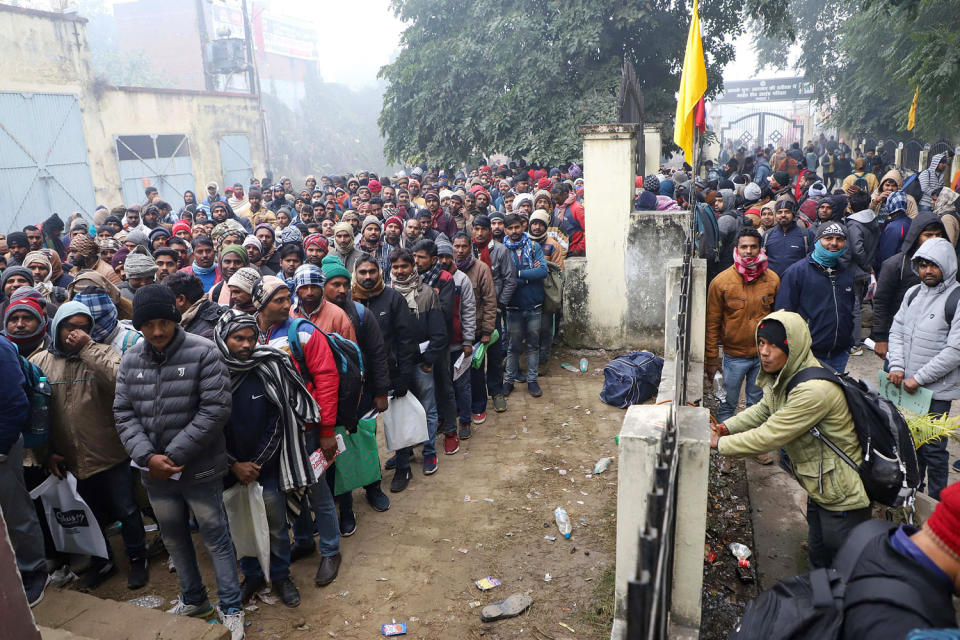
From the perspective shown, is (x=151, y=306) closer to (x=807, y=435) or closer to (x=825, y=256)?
(x=807, y=435)

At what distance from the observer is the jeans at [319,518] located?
4.18 meters

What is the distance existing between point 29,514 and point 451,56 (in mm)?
15228

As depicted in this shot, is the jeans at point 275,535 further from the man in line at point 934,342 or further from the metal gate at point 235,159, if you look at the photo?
the metal gate at point 235,159

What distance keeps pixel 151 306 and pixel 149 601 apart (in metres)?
2.04

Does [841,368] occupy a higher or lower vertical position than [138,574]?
higher

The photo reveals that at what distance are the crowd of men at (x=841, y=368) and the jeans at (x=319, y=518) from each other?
2.35 metres

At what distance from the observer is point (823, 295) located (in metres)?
5.11

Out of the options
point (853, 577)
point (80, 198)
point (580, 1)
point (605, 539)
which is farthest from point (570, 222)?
point (80, 198)

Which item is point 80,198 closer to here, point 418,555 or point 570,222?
point 570,222

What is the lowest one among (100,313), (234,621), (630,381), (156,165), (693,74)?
(234,621)

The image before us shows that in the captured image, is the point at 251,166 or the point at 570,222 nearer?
the point at 570,222

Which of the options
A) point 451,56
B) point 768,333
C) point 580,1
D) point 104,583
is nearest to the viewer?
point 768,333

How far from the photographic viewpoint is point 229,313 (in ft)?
12.2

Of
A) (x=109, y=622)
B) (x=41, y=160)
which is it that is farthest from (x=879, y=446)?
(x=41, y=160)
